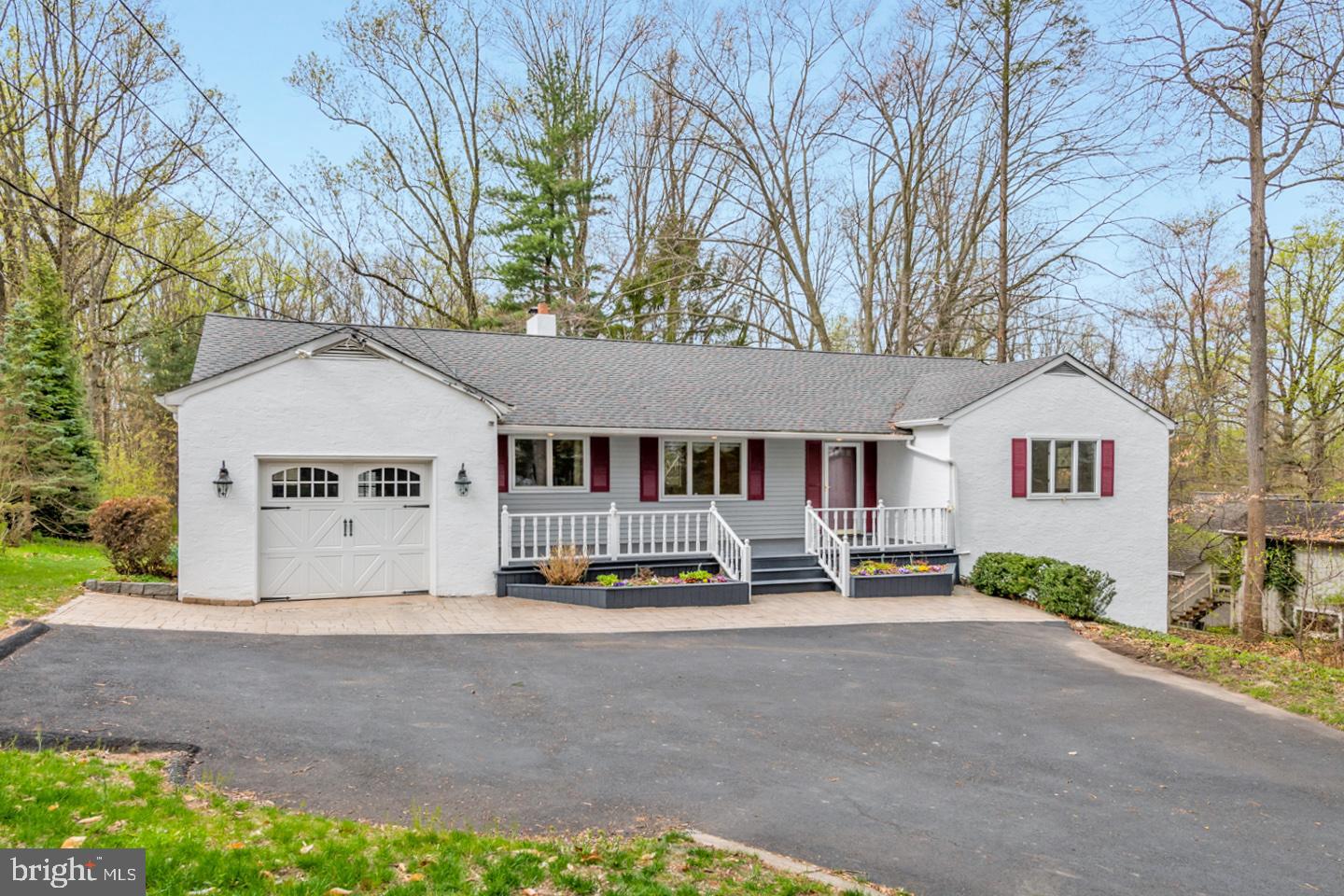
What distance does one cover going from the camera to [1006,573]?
1470cm

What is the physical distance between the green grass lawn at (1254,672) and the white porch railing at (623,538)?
5.98 metres

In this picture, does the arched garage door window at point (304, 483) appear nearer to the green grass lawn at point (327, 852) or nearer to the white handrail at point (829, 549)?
the green grass lawn at point (327, 852)

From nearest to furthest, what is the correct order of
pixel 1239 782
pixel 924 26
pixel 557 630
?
1. pixel 1239 782
2. pixel 557 630
3. pixel 924 26

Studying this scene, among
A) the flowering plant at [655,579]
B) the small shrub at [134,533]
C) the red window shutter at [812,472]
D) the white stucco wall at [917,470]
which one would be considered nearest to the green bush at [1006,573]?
the white stucco wall at [917,470]

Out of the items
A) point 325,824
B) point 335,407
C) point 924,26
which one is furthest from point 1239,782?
point 924,26

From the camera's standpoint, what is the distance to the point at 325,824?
4.67m

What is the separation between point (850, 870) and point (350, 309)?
30.5 meters

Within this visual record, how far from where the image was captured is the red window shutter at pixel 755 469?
55.5 ft

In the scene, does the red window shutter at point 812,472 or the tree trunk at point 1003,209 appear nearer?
the red window shutter at point 812,472

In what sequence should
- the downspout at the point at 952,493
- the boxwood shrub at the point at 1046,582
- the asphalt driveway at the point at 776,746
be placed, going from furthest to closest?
the downspout at the point at 952,493
the boxwood shrub at the point at 1046,582
the asphalt driveway at the point at 776,746

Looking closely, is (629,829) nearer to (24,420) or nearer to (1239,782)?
(1239,782)

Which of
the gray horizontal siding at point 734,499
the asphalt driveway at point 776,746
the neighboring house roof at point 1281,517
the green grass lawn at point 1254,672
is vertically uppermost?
the gray horizontal siding at point 734,499

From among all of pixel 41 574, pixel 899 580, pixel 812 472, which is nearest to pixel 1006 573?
pixel 899 580

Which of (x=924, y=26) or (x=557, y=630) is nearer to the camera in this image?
(x=557, y=630)
